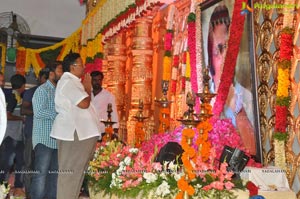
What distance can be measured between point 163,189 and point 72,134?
5.13 feet

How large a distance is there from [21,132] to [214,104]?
8.70ft

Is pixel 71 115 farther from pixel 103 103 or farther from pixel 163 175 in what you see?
pixel 103 103

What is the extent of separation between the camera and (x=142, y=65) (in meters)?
11.0

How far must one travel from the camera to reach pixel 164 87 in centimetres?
789

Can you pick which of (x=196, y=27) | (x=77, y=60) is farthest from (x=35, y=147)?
(x=196, y=27)

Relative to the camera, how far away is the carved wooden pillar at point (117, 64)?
1227 cm

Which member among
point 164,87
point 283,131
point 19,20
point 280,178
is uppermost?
point 19,20

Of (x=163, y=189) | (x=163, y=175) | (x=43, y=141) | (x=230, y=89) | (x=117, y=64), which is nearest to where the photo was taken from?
(x=163, y=189)

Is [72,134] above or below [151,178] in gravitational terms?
above

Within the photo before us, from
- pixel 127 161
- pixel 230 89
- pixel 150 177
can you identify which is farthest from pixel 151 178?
pixel 230 89

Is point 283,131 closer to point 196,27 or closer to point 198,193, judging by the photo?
point 198,193

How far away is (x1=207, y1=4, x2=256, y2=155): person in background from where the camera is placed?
20.6ft

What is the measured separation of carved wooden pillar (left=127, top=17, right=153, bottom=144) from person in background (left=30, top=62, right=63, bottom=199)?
15.1 ft

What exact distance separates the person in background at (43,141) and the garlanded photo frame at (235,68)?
1.96 meters
